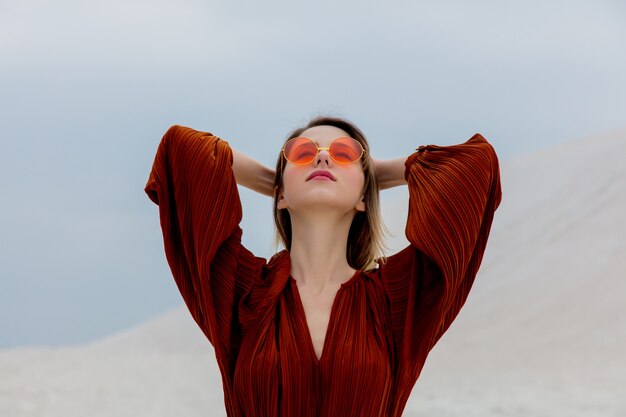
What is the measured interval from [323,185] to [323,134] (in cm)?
21

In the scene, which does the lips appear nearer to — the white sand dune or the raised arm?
the raised arm

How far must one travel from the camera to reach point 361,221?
3.17 m

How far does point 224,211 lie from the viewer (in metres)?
2.89

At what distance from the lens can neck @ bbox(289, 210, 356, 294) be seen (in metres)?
2.98

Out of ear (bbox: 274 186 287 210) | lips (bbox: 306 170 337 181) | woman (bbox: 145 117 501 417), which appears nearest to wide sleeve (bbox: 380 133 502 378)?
woman (bbox: 145 117 501 417)

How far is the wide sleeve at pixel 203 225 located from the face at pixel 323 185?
0.62 feet

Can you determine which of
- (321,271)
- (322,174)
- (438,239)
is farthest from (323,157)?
(438,239)

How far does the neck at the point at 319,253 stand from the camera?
9.77ft
